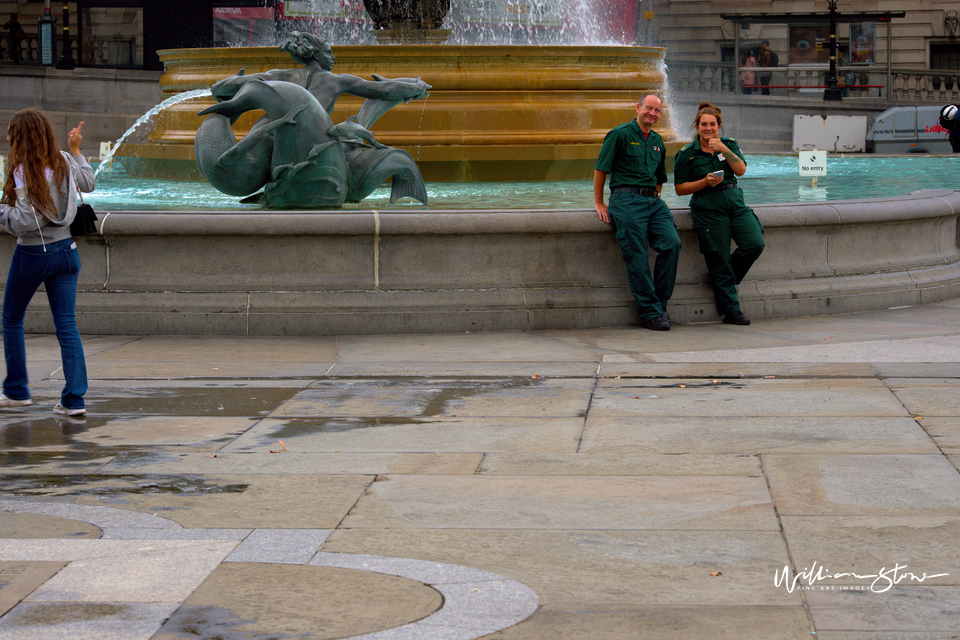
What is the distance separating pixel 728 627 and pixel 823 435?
2.56 meters

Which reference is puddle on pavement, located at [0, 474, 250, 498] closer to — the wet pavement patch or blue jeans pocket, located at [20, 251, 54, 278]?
the wet pavement patch

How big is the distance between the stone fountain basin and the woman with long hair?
7.31ft

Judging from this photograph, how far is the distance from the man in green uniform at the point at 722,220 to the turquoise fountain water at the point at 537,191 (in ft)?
7.02

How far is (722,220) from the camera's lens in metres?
9.30

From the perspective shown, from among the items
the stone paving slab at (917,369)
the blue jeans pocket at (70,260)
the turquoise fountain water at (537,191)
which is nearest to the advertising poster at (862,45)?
the turquoise fountain water at (537,191)

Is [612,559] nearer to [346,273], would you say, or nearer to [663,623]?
[663,623]

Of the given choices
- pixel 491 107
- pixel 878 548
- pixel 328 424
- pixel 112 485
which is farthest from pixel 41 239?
pixel 491 107

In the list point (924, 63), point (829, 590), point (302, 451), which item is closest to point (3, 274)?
point (302, 451)

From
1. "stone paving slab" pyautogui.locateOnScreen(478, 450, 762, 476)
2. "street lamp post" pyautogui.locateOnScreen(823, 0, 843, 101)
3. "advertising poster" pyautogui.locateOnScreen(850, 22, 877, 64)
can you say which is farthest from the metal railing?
"stone paving slab" pyautogui.locateOnScreen(478, 450, 762, 476)

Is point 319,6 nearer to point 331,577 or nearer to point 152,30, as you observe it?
point 152,30

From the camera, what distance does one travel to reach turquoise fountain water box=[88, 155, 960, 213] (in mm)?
12273

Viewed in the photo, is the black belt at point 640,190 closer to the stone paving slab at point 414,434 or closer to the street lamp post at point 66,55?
the stone paving slab at point 414,434

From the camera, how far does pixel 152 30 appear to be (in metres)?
35.7

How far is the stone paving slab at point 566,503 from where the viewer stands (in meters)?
4.65
